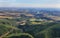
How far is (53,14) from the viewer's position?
1.05 meters

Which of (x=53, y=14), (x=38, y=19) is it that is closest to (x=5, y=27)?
(x=38, y=19)

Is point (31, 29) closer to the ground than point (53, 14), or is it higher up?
closer to the ground

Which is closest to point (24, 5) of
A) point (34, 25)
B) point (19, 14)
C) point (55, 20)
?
point (19, 14)

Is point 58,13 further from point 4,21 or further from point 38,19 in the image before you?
point 4,21

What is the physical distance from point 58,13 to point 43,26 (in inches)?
7.7

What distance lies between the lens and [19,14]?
1064 mm

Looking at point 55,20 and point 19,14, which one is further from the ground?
point 19,14

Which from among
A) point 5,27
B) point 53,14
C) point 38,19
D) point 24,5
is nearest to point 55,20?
point 53,14

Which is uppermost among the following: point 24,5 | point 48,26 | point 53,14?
point 24,5

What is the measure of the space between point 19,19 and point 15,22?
0.05 meters

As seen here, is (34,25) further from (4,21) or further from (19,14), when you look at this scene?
(4,21)

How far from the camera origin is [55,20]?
1.05m

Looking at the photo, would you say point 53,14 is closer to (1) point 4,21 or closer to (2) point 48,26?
(2) point 48,26

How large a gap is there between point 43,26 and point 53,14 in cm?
16
